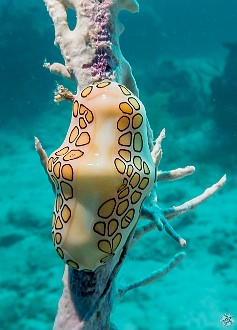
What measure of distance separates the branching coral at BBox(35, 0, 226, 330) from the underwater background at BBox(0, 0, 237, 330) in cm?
717

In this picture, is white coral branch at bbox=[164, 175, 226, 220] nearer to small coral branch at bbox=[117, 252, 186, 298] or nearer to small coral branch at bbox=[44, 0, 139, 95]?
small coral branch at bbox=[117, 252, 186, 298]

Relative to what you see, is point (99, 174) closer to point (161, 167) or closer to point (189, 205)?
point (189, 205)

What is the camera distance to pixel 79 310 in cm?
217

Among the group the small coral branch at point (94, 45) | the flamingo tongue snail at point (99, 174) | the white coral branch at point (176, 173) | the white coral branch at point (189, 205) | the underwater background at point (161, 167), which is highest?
the underwater background at point (161, 167)

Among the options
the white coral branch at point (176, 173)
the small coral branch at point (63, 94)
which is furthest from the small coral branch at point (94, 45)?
the white coral branch at point (176, 173)

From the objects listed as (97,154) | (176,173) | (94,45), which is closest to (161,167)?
(176,173)

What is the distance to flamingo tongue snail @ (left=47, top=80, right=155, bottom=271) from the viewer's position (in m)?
1.76

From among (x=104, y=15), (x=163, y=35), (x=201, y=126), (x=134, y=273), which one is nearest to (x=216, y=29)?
(x=163, y=35)

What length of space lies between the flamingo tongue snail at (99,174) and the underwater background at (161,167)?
7748 mm

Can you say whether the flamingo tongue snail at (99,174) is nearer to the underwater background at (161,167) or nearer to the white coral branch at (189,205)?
the white coral branch at (189,205)

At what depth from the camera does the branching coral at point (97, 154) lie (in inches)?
70.9

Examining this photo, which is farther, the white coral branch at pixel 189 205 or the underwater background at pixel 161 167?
the underwater background at pixel 161 167

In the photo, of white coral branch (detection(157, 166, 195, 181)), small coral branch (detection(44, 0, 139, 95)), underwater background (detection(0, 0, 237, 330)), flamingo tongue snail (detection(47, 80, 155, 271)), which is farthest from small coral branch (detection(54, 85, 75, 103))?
underwater background (detection(0, 0, 237, 330))

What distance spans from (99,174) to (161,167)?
37.8 ft
